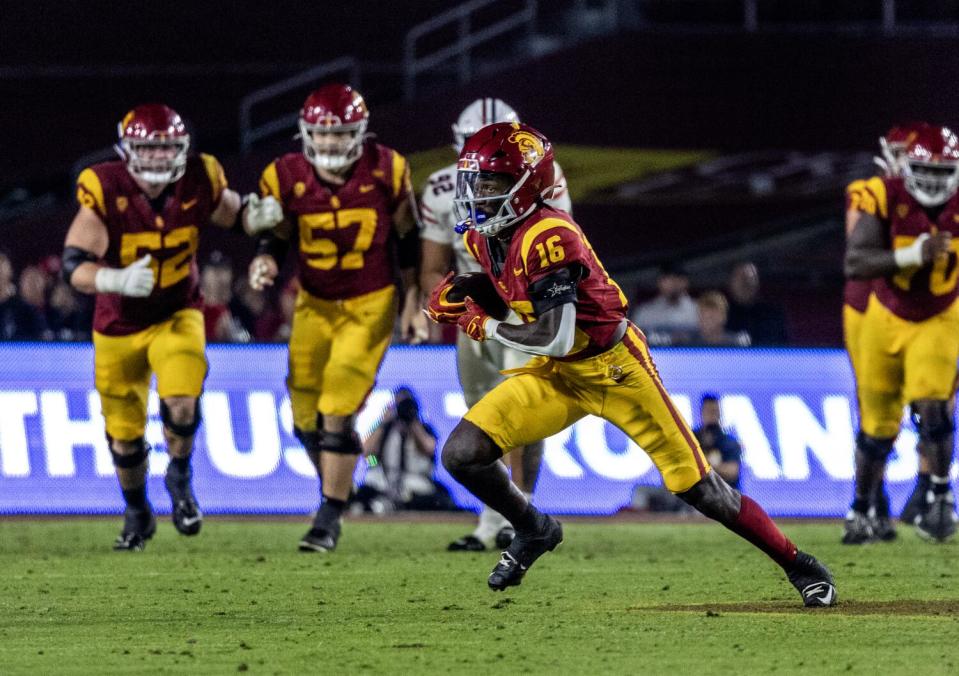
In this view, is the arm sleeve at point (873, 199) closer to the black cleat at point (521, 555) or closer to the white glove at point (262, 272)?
the white glove at point (262, 272)

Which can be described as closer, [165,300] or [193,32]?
[165,300]

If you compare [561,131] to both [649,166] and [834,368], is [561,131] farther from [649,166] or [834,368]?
[834,368]

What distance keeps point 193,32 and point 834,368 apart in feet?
36.2

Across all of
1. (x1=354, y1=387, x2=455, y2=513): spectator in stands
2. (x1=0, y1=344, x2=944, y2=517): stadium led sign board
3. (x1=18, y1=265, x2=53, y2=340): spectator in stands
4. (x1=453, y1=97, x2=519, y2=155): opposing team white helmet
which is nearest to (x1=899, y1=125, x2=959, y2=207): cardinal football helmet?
(x1=453, y1=97, x2=519, y2=155): opposing team white helmet

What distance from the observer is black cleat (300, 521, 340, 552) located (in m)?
8.23

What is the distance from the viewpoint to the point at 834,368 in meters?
11.0

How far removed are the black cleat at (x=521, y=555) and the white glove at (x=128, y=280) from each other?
2.42 m

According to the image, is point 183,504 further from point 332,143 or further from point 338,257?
point 332,143

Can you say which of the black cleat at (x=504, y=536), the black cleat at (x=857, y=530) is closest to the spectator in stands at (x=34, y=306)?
the black cleat at (x=504, y=536)

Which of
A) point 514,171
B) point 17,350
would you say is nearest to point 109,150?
point 17,350

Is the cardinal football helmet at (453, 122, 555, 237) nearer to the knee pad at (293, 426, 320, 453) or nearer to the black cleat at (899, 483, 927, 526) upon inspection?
the knee pad at (293, 426, 320, 453)

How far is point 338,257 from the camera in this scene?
8461 millimetres

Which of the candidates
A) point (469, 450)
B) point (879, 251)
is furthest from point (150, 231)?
point (879, 251)

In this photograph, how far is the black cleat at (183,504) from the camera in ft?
27.2
